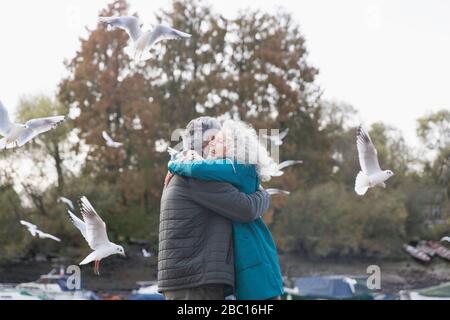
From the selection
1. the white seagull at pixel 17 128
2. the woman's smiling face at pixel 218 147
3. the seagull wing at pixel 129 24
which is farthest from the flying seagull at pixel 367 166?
the woman's smiling face at pixel 218 147

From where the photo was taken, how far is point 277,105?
26797 millimetres

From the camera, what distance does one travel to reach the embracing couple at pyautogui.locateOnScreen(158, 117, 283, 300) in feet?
10.4

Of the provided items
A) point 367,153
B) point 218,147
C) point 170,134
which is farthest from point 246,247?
point 170,134

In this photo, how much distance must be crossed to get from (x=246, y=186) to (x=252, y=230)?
7.0 inches

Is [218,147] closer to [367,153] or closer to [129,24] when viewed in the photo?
[367,153]

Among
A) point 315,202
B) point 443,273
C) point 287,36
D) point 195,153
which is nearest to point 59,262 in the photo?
point 315,202

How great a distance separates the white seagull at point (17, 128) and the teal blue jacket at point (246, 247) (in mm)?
2691

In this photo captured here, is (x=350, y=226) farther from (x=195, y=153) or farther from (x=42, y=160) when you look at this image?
(x=195, y=153)

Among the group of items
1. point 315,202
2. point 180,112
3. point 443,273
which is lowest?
point 443,273

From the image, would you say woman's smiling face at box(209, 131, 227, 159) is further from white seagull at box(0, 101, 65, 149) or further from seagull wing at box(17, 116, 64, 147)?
seagull wing at box(17, 116, 64, 147)

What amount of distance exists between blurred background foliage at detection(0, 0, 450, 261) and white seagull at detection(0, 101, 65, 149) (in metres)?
18.2

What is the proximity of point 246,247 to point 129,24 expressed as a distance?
370cm

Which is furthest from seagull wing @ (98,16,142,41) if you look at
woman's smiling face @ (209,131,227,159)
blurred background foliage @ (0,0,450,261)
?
blurred background foliage @ (0,0,450,261)

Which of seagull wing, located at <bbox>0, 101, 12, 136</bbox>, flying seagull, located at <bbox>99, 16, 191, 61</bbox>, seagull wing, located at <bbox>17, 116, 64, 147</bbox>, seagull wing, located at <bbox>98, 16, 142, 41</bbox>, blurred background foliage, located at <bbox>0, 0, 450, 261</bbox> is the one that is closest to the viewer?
seagull wing, located at <bbox>0, 101, 12, 136</bbox>
